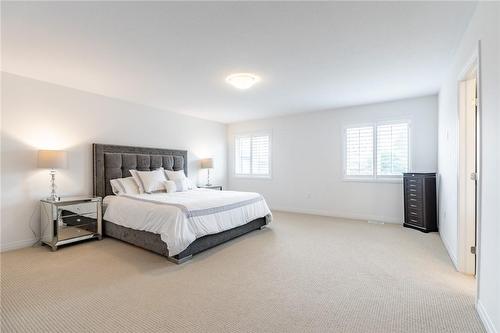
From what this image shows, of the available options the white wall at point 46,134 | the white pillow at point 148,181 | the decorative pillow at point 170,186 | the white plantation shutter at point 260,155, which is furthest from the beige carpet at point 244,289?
the white plantation shutter at point 260,155

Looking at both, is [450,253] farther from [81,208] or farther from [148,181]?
[81,208]

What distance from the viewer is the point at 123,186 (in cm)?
437

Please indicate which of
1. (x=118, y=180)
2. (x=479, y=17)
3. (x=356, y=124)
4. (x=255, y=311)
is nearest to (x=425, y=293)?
(x=255, y=311)

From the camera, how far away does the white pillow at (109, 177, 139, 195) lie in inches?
171

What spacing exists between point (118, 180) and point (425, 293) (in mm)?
4560

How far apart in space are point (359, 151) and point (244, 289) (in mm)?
4064

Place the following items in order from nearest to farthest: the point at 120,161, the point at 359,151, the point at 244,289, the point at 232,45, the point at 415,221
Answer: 1. the point at 244,289
2. the point at 232,45
3. the point at 415,221
4. the point at 120,161
5. the point at 359,151

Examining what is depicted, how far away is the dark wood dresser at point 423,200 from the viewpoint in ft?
14.0

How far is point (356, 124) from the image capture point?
5348 millimetres

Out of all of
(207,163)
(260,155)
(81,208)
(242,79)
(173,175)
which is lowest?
(81,208)

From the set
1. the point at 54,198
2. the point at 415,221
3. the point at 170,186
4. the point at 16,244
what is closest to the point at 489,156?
the point at 415,221

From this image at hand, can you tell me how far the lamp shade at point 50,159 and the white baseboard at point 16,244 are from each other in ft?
3.65

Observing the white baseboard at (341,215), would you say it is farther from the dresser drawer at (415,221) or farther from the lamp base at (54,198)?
the lamp base at (54,198)

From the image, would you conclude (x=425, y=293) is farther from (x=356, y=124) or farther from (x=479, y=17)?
(x=356, y=124)
